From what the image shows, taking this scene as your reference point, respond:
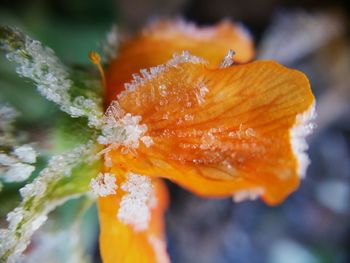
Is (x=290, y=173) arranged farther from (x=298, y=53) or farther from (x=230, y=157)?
(x=298, y=53)

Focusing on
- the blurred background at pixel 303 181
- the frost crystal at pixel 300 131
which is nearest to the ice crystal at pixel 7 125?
the frost crystal at pixel 300 131

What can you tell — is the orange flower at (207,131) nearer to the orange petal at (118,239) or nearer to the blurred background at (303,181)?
the orange petal at (118,239)

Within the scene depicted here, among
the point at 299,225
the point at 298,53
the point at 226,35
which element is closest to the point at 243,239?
the point at 299,225

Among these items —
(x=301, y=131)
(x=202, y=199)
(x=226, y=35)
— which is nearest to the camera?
(x=301, y=131)

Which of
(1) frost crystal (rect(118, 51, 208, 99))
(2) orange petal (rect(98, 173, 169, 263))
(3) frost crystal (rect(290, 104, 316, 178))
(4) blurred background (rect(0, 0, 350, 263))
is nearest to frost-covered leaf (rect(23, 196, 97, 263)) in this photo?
(2) orange petal (rect(98, 173, 169, 263))

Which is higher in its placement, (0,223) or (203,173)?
(203,173)

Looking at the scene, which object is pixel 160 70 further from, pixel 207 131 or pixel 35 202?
pixel 35 202
